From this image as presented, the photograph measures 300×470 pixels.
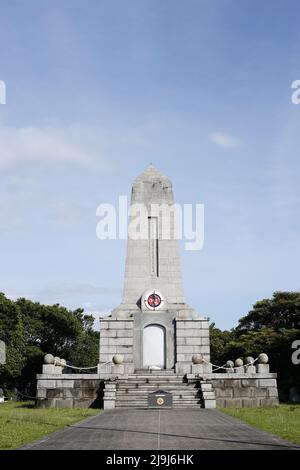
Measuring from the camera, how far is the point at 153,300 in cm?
3047

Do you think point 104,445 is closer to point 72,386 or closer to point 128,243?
point 72,386

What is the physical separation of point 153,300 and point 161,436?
18625 mm

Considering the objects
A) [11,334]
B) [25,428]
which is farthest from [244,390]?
[11,334]

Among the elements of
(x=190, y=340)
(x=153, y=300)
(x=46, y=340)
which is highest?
(x=153, y=300)

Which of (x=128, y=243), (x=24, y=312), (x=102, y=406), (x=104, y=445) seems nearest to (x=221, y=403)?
(x=102, y=406)

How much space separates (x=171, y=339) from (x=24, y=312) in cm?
3213

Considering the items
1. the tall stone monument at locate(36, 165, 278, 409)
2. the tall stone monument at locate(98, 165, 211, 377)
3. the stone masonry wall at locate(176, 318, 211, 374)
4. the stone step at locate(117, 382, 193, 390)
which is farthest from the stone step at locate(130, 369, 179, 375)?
the stone step at locate(117, 382, 193, 390)

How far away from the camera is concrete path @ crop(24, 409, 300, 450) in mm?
10484

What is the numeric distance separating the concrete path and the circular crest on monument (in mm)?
13931

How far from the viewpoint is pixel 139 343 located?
29.7m

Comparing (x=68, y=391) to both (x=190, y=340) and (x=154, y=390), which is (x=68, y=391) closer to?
(x=154, y=390)

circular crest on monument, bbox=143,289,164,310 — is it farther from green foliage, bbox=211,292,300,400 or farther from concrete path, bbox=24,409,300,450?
concrete path, bbox=24,409,300,450

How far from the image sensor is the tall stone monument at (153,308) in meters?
29.5

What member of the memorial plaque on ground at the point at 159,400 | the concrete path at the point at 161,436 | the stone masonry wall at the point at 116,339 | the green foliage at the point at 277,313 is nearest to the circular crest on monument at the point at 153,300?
the stone masonry wall at the point at 116,339
